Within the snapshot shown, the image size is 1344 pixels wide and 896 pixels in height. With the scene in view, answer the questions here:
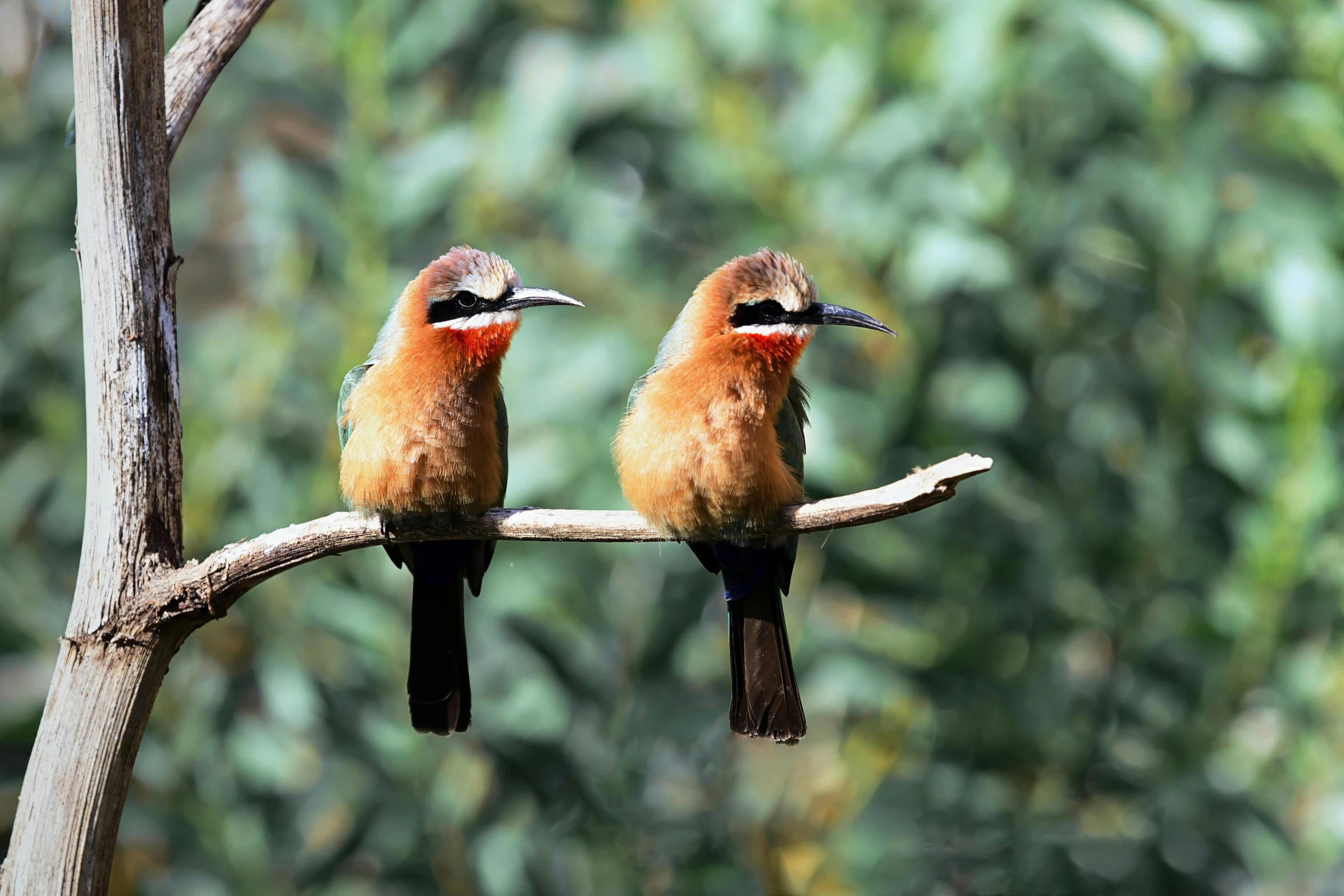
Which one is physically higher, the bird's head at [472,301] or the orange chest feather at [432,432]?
the bird's head at [472,301]

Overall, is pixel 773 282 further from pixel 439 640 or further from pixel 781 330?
pixel 439 640

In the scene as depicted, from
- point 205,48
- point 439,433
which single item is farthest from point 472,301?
point 205,48

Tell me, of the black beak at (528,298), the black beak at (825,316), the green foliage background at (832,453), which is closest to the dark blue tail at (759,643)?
the black beak at (825,316)

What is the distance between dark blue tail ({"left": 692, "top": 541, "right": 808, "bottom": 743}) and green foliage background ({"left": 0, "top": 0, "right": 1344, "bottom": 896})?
4.00ft

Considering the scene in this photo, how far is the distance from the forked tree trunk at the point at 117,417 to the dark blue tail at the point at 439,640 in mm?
437

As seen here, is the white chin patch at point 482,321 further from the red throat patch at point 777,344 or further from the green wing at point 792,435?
the green wing at point 792,435

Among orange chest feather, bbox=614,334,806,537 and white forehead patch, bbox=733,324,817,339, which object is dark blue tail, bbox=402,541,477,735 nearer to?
orange chest feather, bbox=614,334,806,537

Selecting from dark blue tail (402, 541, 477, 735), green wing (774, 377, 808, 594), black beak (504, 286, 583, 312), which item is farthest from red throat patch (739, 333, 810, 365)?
dark blue tail (402, 541, 477, 735)

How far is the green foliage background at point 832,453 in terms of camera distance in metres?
3.56

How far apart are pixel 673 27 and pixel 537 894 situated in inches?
91.7

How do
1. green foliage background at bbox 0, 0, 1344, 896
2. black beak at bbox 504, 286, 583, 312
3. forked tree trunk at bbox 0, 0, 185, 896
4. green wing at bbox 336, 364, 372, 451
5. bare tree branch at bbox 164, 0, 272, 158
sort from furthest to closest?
green foliage background at bbox 0, 0, 1344, 896, green wing at bbox 336, 364, 372, 451, black beak at bbox 504, 286, 583, 312, bare tree branch at bbox 164, 0, 272, 158, forked tree trunk at bbox 0, 0, 185, 896

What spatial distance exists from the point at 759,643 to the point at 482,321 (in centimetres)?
66

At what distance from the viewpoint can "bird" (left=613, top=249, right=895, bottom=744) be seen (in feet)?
6.84

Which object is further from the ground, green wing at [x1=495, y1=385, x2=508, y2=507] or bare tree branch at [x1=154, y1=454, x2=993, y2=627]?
green wing at [x1=495, y1=385, x2=508, y2=507]
